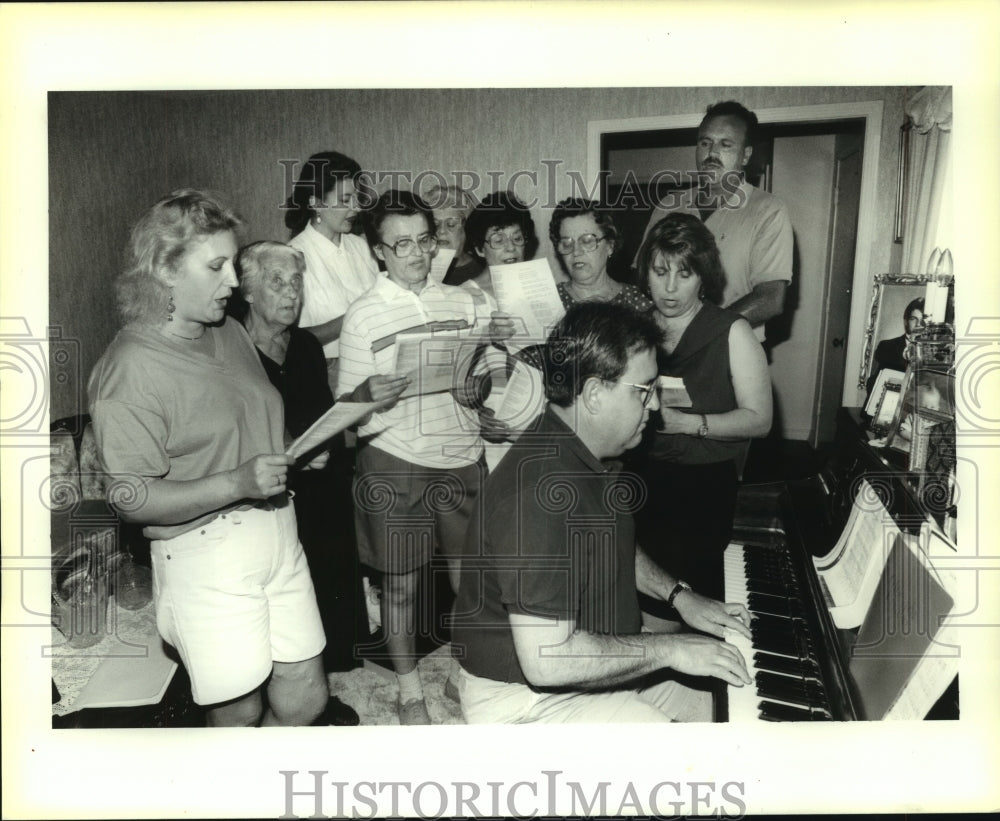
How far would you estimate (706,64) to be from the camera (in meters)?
2.28

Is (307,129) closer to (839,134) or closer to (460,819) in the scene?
(839,134)

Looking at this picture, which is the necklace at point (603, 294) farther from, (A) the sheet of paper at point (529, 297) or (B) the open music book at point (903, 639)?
(B) the open music book at point (903, 639)

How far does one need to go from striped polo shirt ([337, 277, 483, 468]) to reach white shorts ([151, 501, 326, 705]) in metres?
0.34

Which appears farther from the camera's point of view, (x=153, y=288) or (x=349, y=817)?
(x=349, y=817)

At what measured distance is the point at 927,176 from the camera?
2.29m

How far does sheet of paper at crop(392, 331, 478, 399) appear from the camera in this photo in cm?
230

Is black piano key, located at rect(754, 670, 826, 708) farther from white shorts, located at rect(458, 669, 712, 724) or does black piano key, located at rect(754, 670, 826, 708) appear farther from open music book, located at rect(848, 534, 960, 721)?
white shorts, located at rect(458, 669, 712, 724)

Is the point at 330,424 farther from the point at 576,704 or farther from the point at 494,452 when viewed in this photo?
the point at 576,704

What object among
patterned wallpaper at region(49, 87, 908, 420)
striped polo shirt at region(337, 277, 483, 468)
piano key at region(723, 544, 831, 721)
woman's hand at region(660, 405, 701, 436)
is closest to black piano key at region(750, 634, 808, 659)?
piano key at region(723, 544, 831, 721)

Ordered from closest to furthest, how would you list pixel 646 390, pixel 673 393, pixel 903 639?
pixel 903 639
pixel 646 390
pixel 673 393

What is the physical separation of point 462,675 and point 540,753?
0.98 ft

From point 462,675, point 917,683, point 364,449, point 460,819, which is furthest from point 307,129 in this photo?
point 917,683

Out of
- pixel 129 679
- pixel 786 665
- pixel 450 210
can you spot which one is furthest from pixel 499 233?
pixel 129 679

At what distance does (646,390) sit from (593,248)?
391 millimetres
